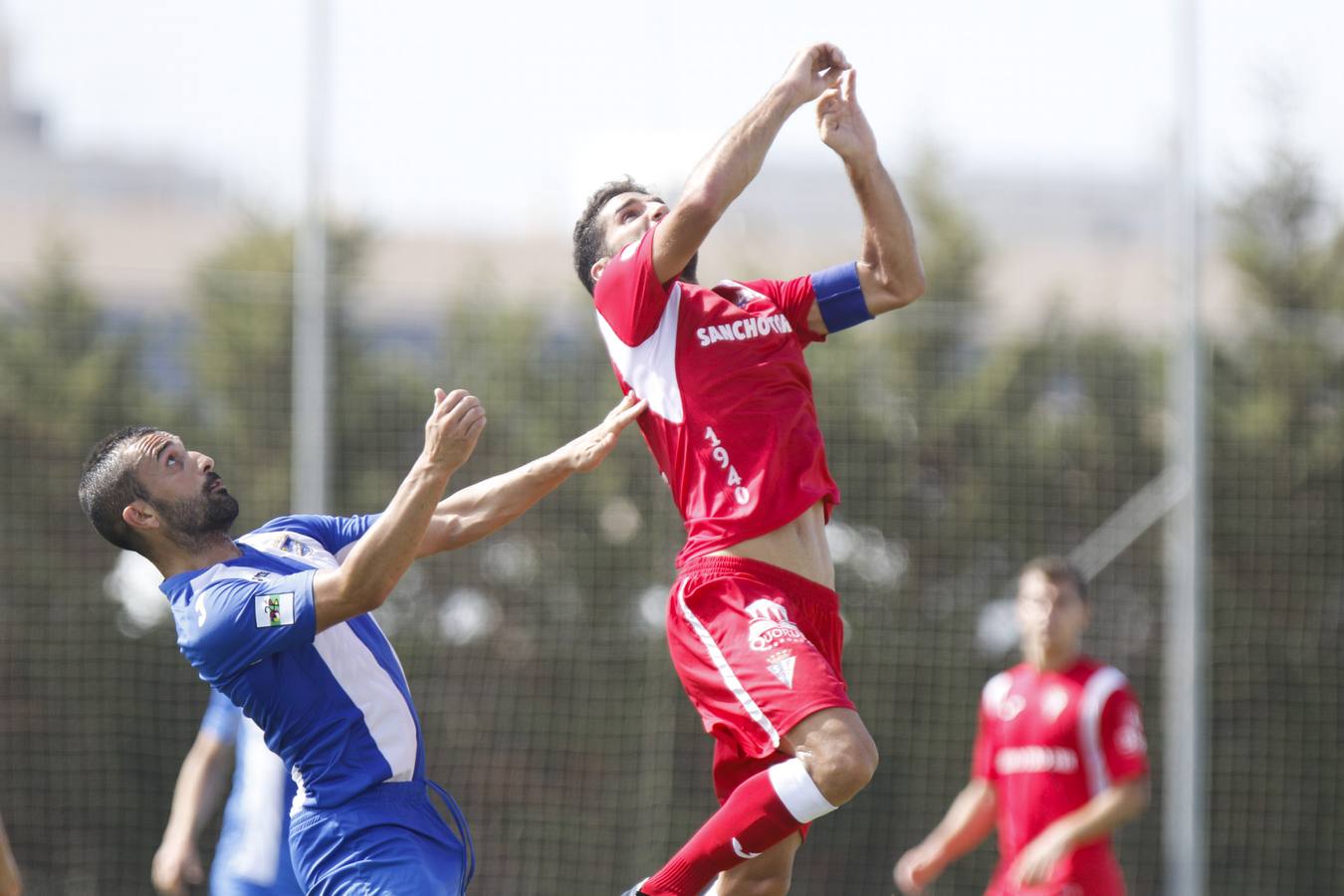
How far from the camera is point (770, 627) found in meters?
3.84

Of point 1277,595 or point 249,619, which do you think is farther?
point 1277,595

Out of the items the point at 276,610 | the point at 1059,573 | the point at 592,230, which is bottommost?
the point at 1059,573

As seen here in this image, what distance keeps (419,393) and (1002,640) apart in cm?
466

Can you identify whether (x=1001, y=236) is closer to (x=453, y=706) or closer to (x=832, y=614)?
(x=453, y=706)

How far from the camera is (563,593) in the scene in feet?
36.3

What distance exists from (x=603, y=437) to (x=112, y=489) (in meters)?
1.27

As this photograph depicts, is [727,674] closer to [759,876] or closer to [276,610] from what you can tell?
[759,876]

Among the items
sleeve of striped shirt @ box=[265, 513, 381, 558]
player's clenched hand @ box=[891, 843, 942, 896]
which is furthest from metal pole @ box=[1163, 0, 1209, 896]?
sleeve of striped shirt @ box=[265, 513, 381, 558]

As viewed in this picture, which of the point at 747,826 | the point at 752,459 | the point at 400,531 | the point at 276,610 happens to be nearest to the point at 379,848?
the point at 276,610

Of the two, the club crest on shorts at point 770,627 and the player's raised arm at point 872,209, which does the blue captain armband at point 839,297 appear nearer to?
the player's raised arm at point 872,209

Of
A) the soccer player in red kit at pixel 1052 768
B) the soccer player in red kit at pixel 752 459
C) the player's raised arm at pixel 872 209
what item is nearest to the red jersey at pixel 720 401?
the soccer player in red kit at pixel 752 459

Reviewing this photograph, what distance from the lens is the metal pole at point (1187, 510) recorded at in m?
8.67

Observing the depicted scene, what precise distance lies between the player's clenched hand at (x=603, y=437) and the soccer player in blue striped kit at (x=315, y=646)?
62 centimetres

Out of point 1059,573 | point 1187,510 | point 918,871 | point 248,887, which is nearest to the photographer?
point 248,887
